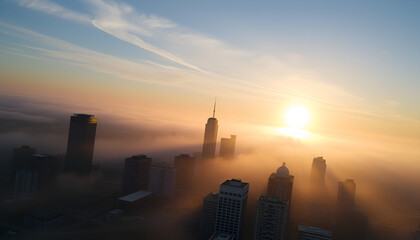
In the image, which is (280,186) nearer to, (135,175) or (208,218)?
(208,218)

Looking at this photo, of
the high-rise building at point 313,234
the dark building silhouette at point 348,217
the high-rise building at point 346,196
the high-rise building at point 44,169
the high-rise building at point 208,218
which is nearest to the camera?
the high-rise building at point 313,234

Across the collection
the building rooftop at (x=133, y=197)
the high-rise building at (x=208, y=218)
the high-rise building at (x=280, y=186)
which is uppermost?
the high-rise building at (x=280, y=186)

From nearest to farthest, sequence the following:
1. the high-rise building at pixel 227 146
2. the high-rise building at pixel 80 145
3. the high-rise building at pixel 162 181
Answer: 1. the high-rise building at pixel 162 181
2. the high-rise building at pixel 80 145
3. the high-rise building at pixel 227 146

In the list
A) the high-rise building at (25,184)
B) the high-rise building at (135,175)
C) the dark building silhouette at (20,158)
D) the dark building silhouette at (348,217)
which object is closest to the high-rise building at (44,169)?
the high-rise building at (25,184)

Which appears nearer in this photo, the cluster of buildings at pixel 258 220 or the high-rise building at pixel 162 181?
the cluster of buildings at pixel 258 220

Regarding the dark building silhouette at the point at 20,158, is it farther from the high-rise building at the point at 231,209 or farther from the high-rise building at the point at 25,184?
the high-rise building at the point at 231,209

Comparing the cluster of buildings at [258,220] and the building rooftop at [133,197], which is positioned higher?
the cluster of buildings at [258,220]

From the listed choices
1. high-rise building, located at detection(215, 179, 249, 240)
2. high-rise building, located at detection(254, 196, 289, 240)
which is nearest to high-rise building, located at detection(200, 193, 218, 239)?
high-rise building, located at detection(215, 179, 249, 240)
